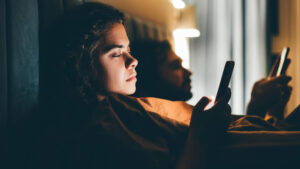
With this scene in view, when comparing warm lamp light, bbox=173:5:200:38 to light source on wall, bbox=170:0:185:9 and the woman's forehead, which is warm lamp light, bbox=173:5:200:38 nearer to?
light source on wall, bbox=170:0:185:9

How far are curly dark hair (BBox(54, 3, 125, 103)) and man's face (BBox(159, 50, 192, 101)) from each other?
0.60 m

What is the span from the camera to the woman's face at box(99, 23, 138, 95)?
0.71 meters

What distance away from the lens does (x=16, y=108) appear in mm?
607

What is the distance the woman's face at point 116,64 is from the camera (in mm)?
713

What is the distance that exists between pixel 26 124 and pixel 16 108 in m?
0.06

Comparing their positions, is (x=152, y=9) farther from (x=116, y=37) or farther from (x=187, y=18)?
(x=116, y=37)

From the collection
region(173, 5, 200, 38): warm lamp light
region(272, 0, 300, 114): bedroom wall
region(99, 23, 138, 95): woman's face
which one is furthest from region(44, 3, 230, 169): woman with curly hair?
region(272, 0, 300, 114): bedroom wall

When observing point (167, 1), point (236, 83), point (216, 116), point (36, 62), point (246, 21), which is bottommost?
point (236, 83)

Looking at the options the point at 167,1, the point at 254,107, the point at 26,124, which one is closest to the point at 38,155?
the point at 26,124

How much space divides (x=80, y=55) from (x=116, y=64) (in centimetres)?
11

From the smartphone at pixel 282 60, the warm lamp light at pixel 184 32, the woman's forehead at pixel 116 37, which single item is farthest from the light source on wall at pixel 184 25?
the woman's forehead at pixel 116 37

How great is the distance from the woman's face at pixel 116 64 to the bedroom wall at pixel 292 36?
1.90 metres

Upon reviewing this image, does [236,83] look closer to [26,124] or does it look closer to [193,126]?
[193,126]

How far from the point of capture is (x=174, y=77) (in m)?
1.28
